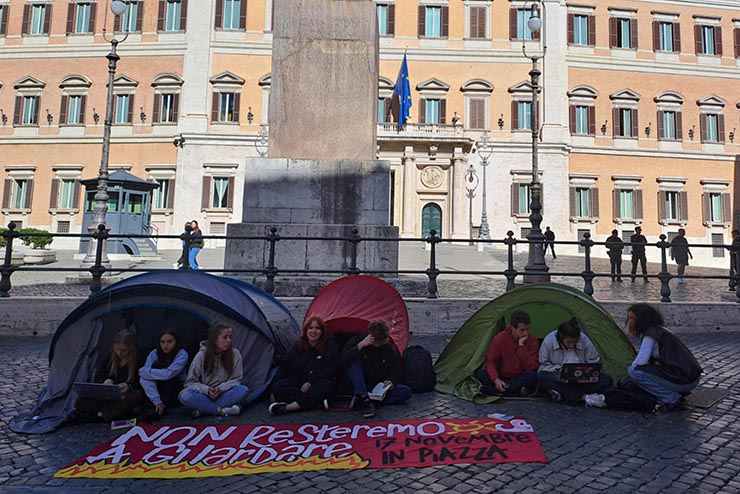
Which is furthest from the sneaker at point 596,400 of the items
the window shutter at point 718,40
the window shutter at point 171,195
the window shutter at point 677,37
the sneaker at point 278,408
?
the window shutter at point 718,40

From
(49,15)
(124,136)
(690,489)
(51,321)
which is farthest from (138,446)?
(49,15)

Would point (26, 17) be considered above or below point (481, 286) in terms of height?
above

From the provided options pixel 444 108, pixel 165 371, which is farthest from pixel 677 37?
pixel 165 371

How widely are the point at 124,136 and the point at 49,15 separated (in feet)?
33.8

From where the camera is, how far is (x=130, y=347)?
4.14 meters

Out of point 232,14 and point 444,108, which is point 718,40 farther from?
point 232,14

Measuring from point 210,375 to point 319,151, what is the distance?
5.10 metres

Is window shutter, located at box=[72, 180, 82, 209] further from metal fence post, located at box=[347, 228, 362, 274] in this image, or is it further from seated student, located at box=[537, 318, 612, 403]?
seated student, located at box=[537, 318, 612, 403]

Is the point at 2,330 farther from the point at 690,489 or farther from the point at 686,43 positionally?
the point at 686,43

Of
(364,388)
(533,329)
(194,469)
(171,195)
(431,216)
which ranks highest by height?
(171,195)

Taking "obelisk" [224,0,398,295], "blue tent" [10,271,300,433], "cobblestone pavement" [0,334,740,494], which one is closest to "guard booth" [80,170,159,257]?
"obelisk" [224,0,398,295]

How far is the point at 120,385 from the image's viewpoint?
394cm

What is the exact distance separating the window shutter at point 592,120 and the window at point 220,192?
2384 centimetres

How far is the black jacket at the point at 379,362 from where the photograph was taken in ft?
14.8
